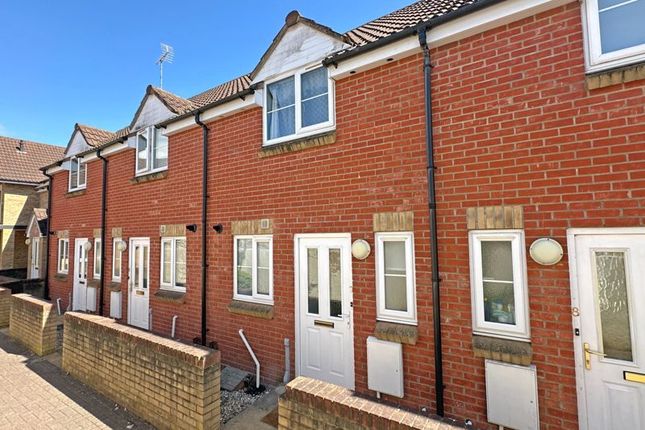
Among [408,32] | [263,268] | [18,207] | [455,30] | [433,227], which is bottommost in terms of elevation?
[263,268]

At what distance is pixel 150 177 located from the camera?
8.33m

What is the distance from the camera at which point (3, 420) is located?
4500 millimetres

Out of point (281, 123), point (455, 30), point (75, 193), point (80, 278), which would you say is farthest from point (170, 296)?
point (455, 30)

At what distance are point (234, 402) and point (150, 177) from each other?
5.77 meters

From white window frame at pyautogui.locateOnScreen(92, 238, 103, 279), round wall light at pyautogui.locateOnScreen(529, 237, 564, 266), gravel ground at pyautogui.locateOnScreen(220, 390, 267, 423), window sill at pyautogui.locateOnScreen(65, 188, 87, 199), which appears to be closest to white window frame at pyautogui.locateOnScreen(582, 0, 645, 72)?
round wall light at pyautogui.locateOnScreen(529, 237, 564, 266)

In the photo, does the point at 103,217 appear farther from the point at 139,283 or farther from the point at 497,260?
the point at 497,260

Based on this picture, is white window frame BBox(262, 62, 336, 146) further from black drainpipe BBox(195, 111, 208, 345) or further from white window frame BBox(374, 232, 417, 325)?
white window frame BBox(374, 232, 417, 325)

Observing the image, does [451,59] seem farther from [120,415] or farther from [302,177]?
[120,415]

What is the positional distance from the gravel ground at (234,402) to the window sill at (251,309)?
1175 millimetres

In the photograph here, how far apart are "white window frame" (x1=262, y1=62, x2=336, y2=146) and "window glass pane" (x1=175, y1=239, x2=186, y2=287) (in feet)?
10.7

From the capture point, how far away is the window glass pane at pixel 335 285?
5.09m

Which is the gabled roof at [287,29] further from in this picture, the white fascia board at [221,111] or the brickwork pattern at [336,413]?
the brickwork pattern at [336,413]

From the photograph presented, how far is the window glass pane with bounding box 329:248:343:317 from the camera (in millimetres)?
5090

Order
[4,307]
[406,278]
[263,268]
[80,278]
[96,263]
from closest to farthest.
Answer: [406,278]
[263,268]
[4,307]
[96,263]
[80,278]
